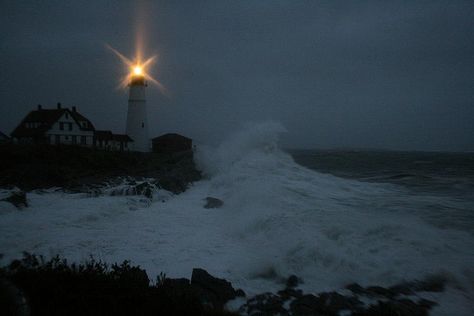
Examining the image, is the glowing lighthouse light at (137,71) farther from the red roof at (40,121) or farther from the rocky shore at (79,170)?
the rocky shore at (79,170)

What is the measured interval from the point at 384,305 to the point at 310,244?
2299mm

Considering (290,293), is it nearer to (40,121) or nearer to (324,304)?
(324,304)

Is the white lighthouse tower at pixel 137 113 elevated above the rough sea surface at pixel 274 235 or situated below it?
above

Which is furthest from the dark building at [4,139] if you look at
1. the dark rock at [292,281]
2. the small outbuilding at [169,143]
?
the dark rock at [292,281]

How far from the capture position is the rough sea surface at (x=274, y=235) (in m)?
5.52

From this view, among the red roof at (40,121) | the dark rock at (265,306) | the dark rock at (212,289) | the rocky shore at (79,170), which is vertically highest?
the red roof at (40,121)

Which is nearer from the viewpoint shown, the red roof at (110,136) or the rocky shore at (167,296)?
the rocky shore at (167,296)

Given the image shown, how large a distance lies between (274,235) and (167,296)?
4274mm

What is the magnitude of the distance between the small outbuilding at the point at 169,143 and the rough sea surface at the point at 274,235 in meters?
27.7

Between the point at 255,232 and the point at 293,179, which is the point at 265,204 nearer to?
the point at 255,232

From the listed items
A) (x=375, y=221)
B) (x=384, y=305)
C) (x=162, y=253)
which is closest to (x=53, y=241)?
(x=162, y=253)

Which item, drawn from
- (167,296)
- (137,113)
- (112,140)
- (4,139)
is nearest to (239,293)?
(167,296)

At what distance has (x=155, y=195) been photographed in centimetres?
1255

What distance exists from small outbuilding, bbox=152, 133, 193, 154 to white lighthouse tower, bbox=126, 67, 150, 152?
2896 mm
